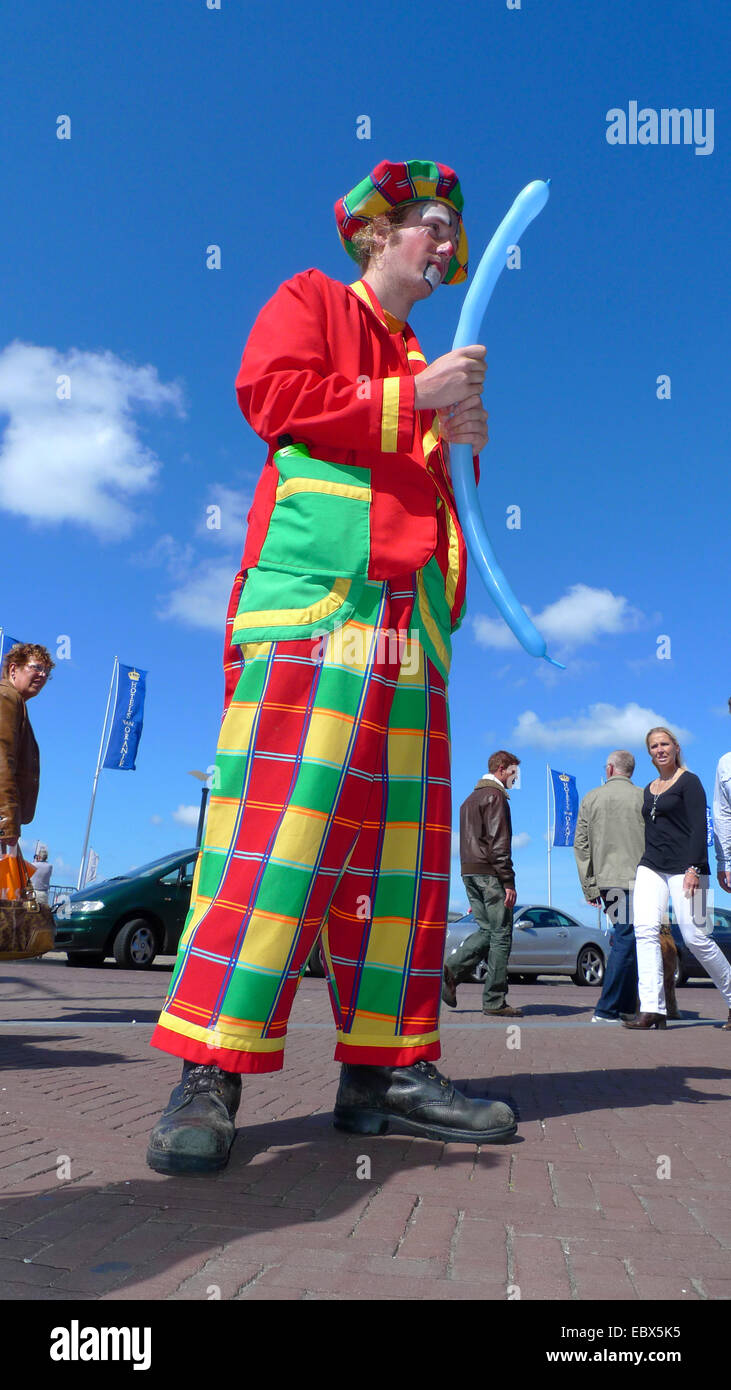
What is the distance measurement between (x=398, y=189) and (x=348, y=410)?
90 centimetres

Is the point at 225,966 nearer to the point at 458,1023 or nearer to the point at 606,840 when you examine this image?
the point at 458,1023

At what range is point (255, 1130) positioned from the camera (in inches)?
110

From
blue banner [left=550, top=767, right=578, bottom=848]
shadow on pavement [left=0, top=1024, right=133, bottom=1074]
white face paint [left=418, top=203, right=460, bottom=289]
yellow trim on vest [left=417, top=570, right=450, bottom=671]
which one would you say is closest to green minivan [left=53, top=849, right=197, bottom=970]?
shadow on pavement [left=0, top=1024, right=133, bottom=1074]

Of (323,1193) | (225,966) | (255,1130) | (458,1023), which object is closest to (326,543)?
(225,966)

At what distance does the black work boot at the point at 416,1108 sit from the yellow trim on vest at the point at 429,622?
3.63 ft

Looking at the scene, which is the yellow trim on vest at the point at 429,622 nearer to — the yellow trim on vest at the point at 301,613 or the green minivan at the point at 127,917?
the yellow trim on vest at the point at 301,613

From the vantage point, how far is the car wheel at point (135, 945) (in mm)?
11984

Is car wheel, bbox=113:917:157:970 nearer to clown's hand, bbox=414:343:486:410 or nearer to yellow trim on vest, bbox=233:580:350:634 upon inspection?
yellow trim on vest, bbox=233:580:350:634

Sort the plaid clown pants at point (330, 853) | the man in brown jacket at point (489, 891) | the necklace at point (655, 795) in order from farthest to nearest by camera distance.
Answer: the man in brown jacket at point (489, 891)
the necklace at point (655, 795)
the plaid clown pants at point (330, 853)

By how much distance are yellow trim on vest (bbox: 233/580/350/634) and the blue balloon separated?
43 centimetres

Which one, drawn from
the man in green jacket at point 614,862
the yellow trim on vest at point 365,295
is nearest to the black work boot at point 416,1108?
the yellow trim on vest at point 365,295

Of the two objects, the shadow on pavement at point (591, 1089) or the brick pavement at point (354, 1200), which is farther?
the shadow on pavement at point (591, 1089)
